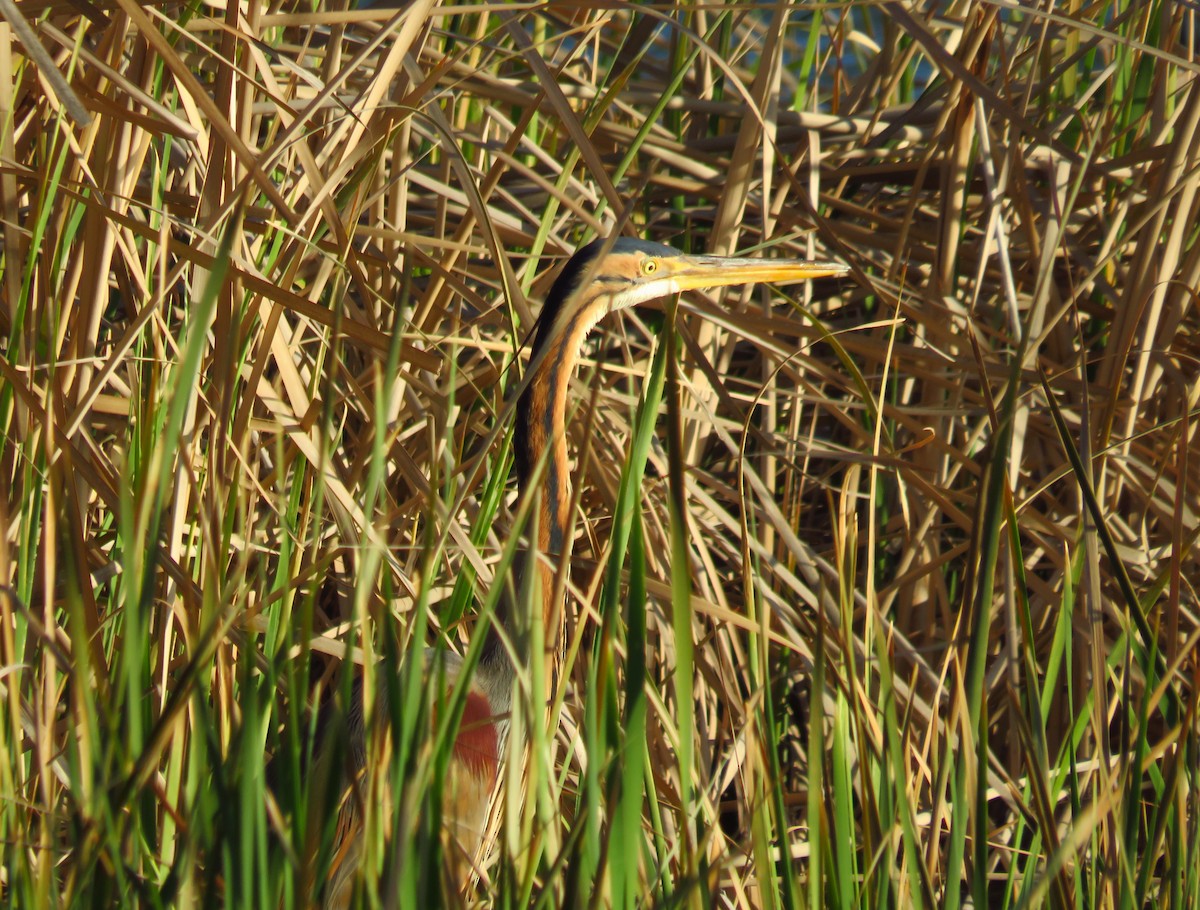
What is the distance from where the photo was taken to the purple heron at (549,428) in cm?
188

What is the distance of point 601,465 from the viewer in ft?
7.09

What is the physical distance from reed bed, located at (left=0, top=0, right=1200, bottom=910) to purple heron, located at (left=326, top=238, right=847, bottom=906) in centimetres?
8

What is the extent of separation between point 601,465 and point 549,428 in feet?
0.78

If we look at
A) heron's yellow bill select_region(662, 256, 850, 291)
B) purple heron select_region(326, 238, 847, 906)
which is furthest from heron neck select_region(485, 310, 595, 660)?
heron's yellow bill select_region(662, 256, 850, 291)

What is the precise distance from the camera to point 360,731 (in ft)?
6.42

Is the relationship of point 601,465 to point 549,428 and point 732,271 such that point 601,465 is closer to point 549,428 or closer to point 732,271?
point 549,428

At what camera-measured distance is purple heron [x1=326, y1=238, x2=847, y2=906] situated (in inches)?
74.1

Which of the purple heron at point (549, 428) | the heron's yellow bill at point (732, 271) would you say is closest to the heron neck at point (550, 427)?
the purple heron at point (549, 428)

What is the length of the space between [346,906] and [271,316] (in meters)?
0.89

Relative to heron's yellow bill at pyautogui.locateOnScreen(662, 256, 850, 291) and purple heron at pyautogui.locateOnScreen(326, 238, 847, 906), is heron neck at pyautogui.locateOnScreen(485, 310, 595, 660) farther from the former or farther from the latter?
heron's yellow bill at pyautogui.locateOnScreen(662, 256, 850, 291)

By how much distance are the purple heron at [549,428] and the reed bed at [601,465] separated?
8 centimetres

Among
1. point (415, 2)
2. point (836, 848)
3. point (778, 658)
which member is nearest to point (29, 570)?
point (415, 2)

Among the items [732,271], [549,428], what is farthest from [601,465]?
[732,271]

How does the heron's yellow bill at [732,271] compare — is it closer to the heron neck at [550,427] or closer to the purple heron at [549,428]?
the purple heron at [549,428]
